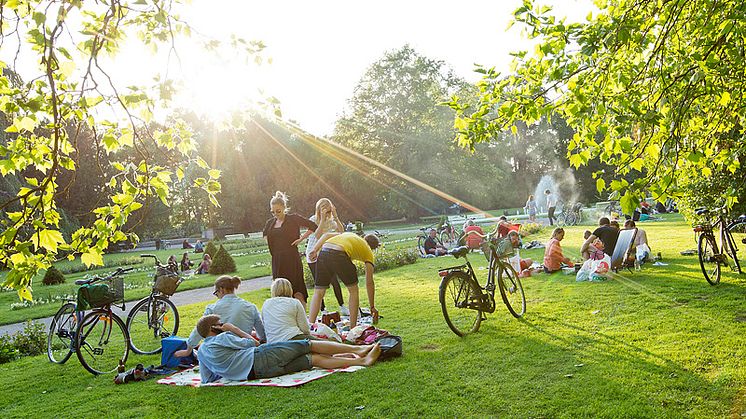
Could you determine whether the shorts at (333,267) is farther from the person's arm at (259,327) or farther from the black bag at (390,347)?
the black bag at (390,347)

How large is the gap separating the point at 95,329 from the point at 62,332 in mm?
793

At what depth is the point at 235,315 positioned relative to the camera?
24.6 feet

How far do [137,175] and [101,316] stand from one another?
13.1 feet

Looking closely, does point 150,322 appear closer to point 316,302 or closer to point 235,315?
point 235,315

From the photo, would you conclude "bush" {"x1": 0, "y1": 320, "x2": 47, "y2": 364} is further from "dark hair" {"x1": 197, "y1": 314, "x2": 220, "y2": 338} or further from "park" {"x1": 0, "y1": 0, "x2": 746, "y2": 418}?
"dark hair" {"x1": 197, "y1": 314, "x2": 220, "y2": 338}

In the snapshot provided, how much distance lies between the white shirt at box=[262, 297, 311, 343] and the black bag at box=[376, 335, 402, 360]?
2.90ft

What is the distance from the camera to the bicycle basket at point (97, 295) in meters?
7.64

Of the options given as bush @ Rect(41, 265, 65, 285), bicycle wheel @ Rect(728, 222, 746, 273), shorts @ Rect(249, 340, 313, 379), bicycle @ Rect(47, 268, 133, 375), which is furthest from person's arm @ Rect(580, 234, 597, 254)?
bush @ Rect(41, 265, 65, 285)

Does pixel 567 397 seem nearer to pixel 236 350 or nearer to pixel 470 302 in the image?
pixel 470 302

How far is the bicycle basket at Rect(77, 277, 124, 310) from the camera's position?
7645mm

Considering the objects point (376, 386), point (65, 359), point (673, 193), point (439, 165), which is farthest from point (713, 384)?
point (439, 165)

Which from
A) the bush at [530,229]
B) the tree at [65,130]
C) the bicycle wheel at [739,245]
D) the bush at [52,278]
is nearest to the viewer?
the tree at [65,130]

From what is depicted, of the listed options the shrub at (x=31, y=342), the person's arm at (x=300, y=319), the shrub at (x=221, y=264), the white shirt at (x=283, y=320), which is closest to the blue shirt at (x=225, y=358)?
the white shirt at (x=283, y=320)

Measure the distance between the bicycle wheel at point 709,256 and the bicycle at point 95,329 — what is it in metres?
8.60
